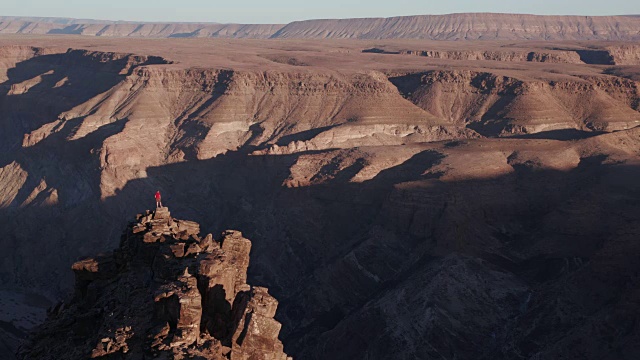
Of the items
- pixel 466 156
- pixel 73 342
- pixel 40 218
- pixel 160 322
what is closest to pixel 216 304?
pixel 160 322

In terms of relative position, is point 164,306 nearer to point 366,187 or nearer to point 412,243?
point 412,243

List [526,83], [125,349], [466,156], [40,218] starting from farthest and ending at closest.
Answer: [526,83] < [40,218] < [466,156] < [125,349]

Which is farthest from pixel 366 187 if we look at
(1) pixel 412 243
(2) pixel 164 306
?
(2) pixel 164 306

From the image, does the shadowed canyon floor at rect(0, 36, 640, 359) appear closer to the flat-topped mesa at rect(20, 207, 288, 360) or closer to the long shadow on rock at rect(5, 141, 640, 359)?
the long shadow on rock at rect(5, 141, 640, 359)

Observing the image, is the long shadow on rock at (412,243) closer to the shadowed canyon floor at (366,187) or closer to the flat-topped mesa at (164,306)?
the shadowed canyon floor at (366,187)

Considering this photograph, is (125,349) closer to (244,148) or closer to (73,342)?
(73,342)

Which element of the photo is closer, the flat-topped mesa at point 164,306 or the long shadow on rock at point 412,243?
the flat-topped mesa at point 164,306

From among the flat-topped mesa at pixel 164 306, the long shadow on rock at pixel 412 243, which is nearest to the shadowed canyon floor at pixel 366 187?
the long shadow on rock at pixel 412 243
